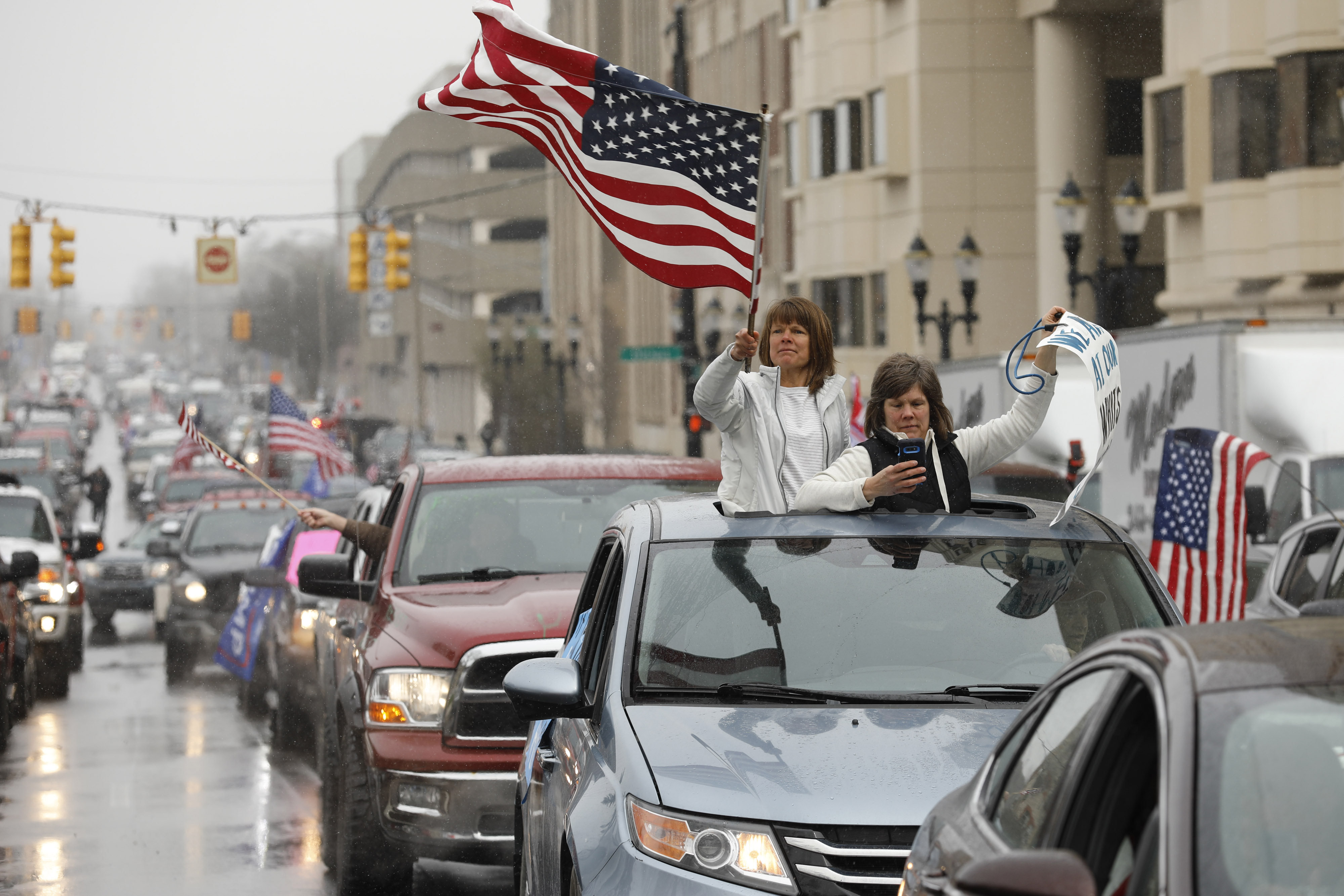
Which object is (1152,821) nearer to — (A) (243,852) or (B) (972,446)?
(B) (972,446)

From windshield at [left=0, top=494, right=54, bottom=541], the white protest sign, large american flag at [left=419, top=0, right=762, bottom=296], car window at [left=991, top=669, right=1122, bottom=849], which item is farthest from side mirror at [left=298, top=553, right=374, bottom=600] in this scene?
windshield at [left=0, top=494, right=54, bottom=541]

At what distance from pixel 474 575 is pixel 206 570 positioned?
11.5 m

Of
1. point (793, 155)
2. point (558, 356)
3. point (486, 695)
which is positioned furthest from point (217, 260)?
point (486, 695)

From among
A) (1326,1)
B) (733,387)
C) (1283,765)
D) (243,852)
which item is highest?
(1326,1)

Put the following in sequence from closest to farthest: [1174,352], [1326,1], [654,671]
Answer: [654,671], [1174,352], [1326,1]

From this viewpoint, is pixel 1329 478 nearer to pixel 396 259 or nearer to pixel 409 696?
pixel 409 696

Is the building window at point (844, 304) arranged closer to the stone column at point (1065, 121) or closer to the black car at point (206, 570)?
the stone column at point (1065, 121)

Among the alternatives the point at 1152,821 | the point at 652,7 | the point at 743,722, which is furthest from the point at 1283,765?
the point at 652,7

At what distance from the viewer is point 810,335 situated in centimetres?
640

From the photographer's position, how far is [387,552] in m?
9.16

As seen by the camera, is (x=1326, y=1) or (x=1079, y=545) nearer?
(x=1079, y=545)

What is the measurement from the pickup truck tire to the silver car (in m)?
2.23

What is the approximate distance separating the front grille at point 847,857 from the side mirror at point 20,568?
10365 mm

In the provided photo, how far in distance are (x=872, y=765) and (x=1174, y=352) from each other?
13536 mm
